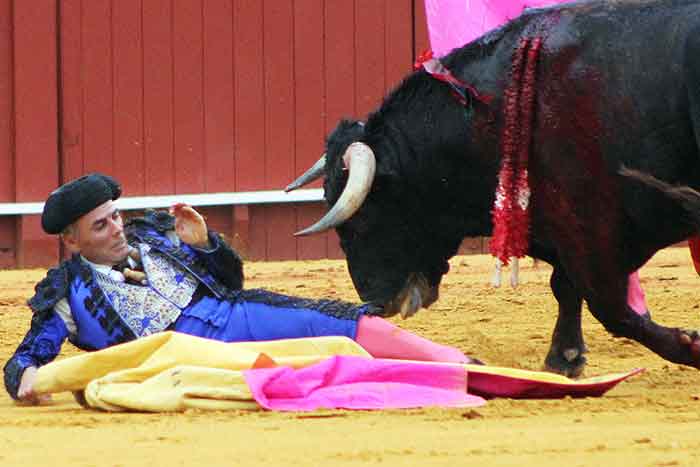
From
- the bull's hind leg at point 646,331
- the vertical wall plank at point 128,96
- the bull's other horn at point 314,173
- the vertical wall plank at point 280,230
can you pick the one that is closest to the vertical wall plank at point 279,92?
the vertical wall plank at point 280,230

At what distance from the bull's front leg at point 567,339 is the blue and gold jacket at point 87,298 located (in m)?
1.12

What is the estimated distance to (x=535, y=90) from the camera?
498 cm

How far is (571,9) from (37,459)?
2217 mm

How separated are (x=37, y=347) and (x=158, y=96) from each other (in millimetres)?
5020

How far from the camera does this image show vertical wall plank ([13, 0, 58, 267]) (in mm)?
9469

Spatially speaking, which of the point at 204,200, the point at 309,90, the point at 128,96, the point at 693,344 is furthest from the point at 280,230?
the point at 693,344

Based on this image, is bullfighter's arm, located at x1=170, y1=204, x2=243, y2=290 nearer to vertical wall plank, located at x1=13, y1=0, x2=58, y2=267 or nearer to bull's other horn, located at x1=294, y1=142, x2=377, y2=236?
bull's other horn, located at x1=294, y1=142, x2=377, y2=236

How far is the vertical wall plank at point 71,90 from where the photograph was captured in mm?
9500

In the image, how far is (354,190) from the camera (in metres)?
5.31

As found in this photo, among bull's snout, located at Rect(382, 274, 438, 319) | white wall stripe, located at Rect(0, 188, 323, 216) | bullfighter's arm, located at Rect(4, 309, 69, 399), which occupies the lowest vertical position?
bullfighter's arm, located at Rect(4, 309, 69, 399)

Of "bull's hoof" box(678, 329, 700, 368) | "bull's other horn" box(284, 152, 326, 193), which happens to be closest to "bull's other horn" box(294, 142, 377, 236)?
"bull's other horn" box(284, 152, 326, 193)

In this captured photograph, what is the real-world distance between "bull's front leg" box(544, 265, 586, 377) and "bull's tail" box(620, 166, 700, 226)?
902mm

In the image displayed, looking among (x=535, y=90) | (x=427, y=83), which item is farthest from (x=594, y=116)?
(x=427, y=83)

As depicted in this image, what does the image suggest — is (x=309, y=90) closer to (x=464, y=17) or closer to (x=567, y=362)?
(x=464, y=17)
